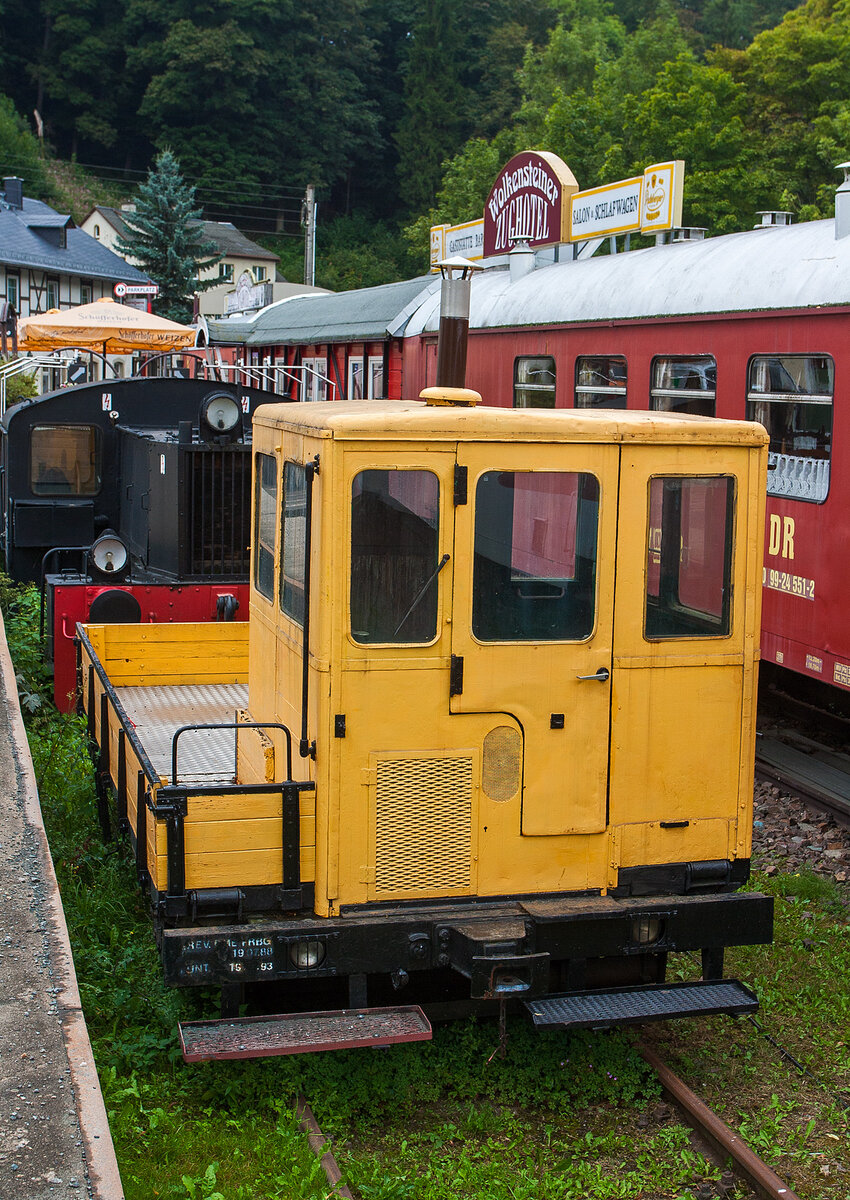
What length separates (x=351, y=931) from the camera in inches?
195

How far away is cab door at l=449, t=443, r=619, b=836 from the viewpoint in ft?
16.5

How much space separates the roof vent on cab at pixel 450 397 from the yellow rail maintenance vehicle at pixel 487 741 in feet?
0.06

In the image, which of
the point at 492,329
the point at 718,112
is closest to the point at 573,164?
the point at 718,112

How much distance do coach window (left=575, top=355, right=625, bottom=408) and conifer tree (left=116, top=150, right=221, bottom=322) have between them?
47.7 m

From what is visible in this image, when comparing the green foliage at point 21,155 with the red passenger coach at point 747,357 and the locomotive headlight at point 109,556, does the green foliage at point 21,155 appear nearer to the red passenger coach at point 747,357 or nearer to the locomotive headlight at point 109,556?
the red passenger coach at point 747,357

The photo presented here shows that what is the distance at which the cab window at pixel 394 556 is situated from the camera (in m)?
4.92

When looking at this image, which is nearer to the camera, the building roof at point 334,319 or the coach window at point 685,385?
the coach window at point 685,385

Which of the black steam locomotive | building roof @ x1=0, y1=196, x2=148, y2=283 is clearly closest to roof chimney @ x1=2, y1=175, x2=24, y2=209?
building roof @ x1=0, y1=196, x2=148, y2=283

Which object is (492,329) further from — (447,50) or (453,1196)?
(447,50)

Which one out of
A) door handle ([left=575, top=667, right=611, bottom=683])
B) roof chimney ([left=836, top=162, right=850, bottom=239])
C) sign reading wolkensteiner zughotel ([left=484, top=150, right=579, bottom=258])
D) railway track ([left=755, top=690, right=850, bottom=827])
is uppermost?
sign reading wolkensteiner zughotel ([left=484, top=150, right=579, bottom=258])

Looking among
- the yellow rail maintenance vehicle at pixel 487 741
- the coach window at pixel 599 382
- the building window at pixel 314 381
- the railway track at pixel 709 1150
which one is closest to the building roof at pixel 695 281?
the coach window at pixel 599 382

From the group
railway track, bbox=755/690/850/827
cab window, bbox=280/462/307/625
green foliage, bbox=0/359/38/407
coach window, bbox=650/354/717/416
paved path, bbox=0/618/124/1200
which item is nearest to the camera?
paved path, bbox=0/618/124/1200

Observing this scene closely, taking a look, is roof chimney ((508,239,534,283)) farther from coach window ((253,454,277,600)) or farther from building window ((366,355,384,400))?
coach window ((253,454,277,600))

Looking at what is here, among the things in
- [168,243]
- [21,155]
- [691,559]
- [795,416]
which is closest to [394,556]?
[691,559]
